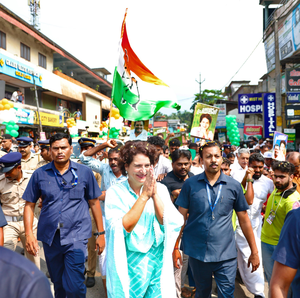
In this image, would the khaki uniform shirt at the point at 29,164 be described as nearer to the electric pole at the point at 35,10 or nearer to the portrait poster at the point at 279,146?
the portrait poster at the point at 279,146

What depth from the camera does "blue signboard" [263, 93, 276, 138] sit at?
13750mm

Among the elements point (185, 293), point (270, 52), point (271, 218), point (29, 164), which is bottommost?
point (185, 293)

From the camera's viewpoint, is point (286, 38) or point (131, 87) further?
point (286, 38)

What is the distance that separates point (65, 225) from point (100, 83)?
3742 cm

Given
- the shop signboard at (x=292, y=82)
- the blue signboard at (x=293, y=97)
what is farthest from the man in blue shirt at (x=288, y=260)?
the shop signboard at (x=292, y=82)

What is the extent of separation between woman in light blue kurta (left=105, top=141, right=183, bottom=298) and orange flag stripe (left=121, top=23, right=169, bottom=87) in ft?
13.1

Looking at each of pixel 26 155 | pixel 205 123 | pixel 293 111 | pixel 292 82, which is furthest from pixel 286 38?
pixel 26 155

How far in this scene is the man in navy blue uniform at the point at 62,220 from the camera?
2.97 meters

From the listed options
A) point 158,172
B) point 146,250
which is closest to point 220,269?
point 146,250

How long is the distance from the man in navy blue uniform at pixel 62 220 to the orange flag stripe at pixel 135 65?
317 centimetres

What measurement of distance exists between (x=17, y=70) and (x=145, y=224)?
1892cm

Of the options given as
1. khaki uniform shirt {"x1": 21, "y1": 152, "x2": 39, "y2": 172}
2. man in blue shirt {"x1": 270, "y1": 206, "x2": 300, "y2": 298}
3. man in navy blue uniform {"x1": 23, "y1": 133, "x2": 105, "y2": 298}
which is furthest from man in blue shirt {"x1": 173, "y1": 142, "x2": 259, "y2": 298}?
khaki uniform shirt {"x1": 21, "y1": 152, "x2": 39, "y2": 172}

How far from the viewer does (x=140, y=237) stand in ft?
7.48

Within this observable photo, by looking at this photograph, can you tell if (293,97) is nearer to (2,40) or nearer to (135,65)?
(135,65)
